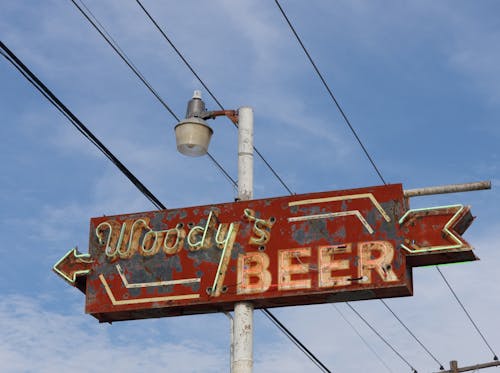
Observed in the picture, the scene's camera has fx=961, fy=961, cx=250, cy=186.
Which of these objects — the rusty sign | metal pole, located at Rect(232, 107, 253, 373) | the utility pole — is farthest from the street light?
the utility pole

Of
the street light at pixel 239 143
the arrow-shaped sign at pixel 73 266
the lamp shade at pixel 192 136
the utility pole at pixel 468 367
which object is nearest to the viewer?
the street light at pixel 239 143

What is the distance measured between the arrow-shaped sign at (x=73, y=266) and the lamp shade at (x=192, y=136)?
110 inches

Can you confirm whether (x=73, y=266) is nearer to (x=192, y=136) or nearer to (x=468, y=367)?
(x=192, y=136)

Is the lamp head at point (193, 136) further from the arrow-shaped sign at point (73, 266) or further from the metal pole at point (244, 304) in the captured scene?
the arrow-shaped sign at point (73, 266)

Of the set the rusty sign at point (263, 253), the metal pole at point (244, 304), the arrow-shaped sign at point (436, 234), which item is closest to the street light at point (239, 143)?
the metal pole at point (244, 304)

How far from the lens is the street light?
48.2 ft

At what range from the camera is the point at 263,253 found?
1547cm

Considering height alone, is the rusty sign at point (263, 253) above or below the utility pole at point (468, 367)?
below

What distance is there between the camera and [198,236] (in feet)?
52.5

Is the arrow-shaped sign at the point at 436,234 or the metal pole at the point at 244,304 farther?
the arrow-shaped sign at the point at 436,234

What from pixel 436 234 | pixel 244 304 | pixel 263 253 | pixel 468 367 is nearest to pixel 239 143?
pixel 263 253

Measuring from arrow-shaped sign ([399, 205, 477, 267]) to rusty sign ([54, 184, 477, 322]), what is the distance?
2cm

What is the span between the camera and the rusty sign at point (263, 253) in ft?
48.3

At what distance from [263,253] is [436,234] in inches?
109
